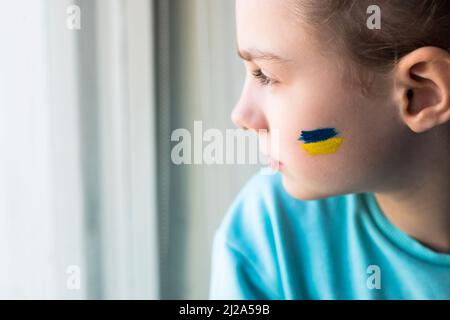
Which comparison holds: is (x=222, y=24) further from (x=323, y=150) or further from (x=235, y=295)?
(x=235, y=295)

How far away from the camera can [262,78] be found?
25.0 inches

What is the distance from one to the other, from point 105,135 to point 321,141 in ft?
0.82

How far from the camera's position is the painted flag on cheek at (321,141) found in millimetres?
622

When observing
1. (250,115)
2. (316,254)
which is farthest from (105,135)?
(316,254)

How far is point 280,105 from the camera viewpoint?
0.63 meters

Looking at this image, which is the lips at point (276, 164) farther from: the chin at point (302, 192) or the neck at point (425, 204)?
the neck at point (425, 204)

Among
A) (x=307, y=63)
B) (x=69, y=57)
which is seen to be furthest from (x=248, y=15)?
(x=69, y=57)

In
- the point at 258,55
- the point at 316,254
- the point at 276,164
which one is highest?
the point at 258,55

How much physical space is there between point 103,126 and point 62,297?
206 millimetres

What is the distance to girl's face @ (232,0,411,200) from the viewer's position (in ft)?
1.96

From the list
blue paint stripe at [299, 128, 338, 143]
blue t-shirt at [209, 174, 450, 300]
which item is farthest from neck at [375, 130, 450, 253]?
blue paint stripe at [299, 128, 338, 143]

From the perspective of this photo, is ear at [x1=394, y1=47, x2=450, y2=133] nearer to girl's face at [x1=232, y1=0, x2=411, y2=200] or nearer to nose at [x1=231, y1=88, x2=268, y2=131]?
girl's face at [x1=232, y1=0, x2=411, y2=200]

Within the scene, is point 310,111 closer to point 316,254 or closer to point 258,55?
point 258,55

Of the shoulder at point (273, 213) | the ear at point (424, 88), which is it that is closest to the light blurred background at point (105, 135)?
the shoulder at point (273, 213)
